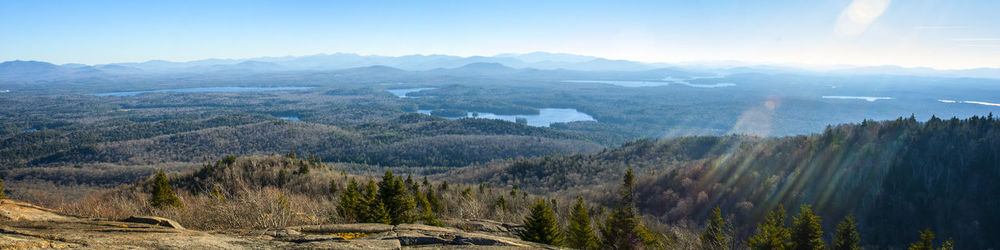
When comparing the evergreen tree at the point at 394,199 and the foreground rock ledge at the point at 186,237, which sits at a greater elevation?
the foreground rock ledge at the point at 186,237

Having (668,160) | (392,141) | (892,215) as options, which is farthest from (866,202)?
(392,141)

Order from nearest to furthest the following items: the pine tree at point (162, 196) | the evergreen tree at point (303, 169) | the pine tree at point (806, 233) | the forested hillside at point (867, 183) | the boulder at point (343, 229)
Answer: the boulder at point (343, 229) < the pine tree at point (806, 233) < the pine tree at point (162, 196) < the forested hillside at point (867, 183) < the evergreen tree at point (303, 169)

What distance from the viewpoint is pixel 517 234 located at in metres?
21.1

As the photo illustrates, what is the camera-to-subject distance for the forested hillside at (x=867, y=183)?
51500mm

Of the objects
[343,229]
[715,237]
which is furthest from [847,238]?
[343,229]

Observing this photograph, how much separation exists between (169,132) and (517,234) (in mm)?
219465

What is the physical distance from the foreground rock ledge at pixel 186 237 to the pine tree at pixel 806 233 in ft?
63.0

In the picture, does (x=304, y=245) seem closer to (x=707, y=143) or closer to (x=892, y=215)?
(x=892, y=215)

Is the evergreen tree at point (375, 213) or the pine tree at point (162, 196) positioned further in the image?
the pine tree at point (162, 196)

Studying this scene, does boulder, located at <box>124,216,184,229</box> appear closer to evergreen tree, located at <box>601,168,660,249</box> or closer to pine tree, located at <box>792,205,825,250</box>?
evergreen tree, located at <box>601,168,660,249</box>

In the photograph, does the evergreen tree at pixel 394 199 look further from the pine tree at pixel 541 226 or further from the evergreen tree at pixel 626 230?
the evergreen tree at pixel 626 230

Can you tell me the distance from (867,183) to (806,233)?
1855 inches

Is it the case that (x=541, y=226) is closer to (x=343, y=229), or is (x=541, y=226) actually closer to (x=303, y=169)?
(x=343, y=229)

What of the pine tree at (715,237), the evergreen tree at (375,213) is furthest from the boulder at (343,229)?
the pine tree at (715,237)
